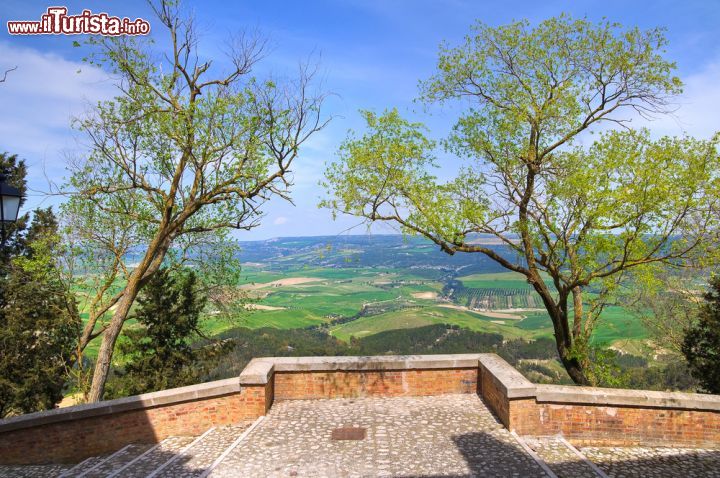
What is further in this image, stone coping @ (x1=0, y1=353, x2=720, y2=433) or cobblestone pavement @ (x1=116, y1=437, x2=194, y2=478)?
stone coping @ (x1=0, y1=353, x2=720, y2=433)

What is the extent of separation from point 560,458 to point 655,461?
59.0 inches

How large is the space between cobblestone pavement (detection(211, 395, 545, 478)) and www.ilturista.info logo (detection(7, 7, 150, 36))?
10.7 metres

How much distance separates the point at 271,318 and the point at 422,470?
69681 mm

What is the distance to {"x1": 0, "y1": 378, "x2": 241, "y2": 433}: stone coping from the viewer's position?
8.30 metres

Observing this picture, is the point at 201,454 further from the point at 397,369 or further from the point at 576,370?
the point at 576,370

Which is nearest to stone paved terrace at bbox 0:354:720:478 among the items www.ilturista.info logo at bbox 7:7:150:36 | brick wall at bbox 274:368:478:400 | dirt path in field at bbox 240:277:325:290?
brick wall at bbox 274:368:478:400

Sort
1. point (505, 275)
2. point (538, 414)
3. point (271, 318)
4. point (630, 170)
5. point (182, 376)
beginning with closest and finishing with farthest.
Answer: point (538, 414) → point (630, 170) → point (182, 376) → point (271, 318) → point (505, 275)

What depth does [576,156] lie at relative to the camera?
13023 mm

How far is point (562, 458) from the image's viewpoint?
23.0 feet

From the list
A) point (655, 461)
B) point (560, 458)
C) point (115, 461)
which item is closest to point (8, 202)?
point (115, 461)

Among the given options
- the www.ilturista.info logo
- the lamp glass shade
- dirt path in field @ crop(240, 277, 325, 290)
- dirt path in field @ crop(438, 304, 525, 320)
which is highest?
the www.ilturista.info logo

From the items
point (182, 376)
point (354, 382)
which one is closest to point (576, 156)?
point (354, 382)

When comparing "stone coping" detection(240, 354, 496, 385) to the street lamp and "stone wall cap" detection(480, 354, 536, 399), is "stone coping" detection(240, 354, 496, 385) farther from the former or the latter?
the street lamp

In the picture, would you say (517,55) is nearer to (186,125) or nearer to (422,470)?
(186,125)
